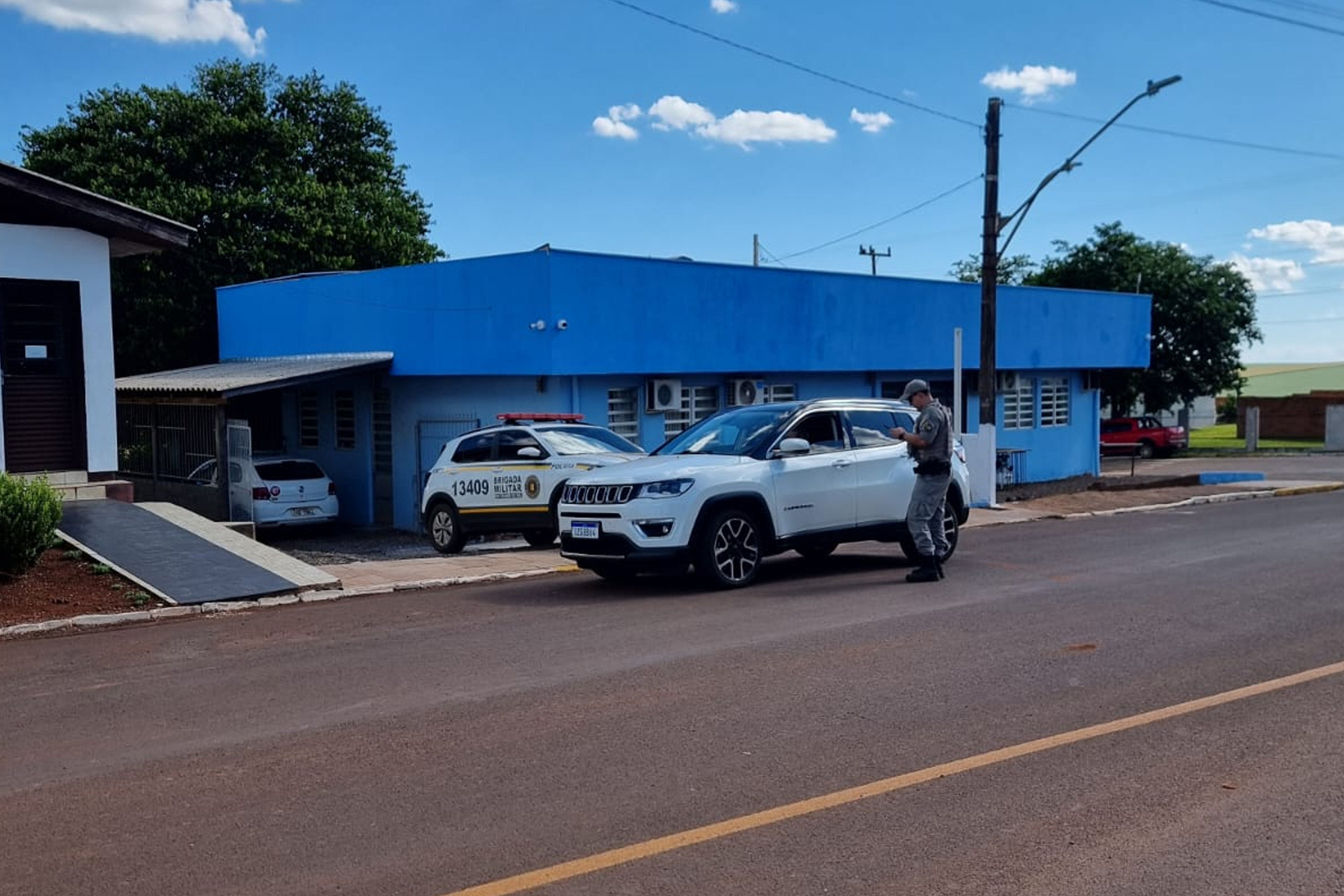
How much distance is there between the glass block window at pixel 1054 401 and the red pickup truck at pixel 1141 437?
1225 centimetres

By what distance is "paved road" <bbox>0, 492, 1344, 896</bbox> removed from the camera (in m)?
4.65

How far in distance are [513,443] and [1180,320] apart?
36010mm

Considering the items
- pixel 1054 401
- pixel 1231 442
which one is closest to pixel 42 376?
pixel 1054 401

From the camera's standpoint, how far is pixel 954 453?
13.6 meters

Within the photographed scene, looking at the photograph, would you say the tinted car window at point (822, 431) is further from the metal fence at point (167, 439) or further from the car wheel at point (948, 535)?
the metal fence at point (167, 439)

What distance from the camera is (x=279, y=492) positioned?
20859 mm

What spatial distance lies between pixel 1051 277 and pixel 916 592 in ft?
135

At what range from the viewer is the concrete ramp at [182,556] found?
11.4 metres

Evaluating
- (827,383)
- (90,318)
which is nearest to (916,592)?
(90,318)

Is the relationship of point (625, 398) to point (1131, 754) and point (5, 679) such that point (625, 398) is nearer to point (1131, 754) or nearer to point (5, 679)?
point (5, 679)

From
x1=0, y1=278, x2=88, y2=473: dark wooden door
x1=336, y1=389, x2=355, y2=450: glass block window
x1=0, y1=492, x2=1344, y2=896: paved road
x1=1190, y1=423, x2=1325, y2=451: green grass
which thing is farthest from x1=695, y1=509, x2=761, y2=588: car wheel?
x1=1190, y1=423, x2=1325, y2=451: green grass

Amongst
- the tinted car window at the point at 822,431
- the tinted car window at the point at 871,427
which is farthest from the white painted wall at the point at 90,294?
the tinted car window at the point at 871,427

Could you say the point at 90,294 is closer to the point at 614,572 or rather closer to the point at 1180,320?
the point at 614,572

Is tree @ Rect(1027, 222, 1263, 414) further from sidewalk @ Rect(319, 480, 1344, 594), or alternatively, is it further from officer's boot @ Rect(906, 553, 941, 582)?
officer's boot @ Rect(906, 553, 941, 582)
